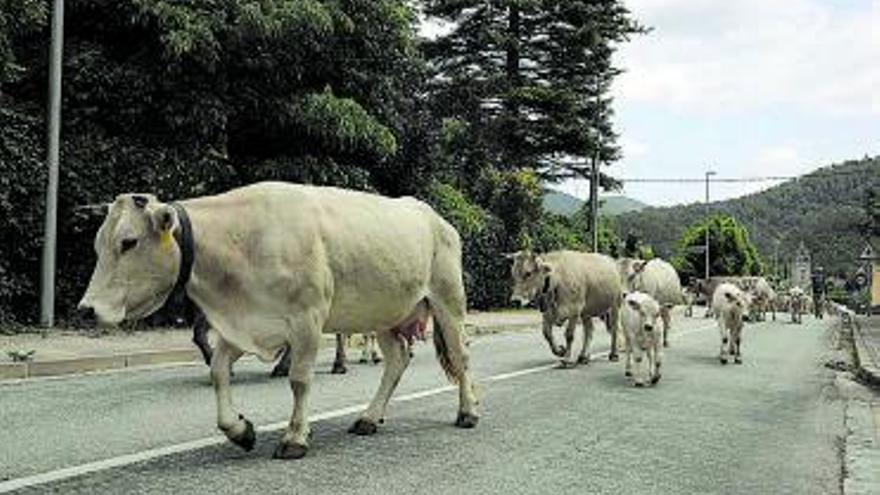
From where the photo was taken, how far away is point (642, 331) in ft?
46.5

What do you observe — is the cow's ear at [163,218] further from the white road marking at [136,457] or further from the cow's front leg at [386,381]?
the cow's front leg at [386,381]

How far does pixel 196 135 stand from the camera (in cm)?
2259

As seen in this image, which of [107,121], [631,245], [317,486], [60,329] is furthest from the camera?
[631,245]

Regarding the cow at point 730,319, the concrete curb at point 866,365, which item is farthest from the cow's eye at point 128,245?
the cow at point 730,319

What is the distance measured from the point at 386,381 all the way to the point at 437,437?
682 mm

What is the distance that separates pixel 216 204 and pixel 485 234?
96.2 feet

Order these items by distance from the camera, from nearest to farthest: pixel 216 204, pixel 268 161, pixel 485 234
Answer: pixel 216 204 → pixel 268 161 → pixel 485 234

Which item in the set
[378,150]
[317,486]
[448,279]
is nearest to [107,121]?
[378,150]

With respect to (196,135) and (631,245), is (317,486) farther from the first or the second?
(631,245)

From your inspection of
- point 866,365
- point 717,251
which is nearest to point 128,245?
point 866,365

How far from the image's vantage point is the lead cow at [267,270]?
7.02 metres

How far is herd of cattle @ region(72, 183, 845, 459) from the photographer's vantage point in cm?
703

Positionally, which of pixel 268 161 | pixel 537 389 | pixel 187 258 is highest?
pixel 268 161

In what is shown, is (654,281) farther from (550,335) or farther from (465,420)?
(465,420)
